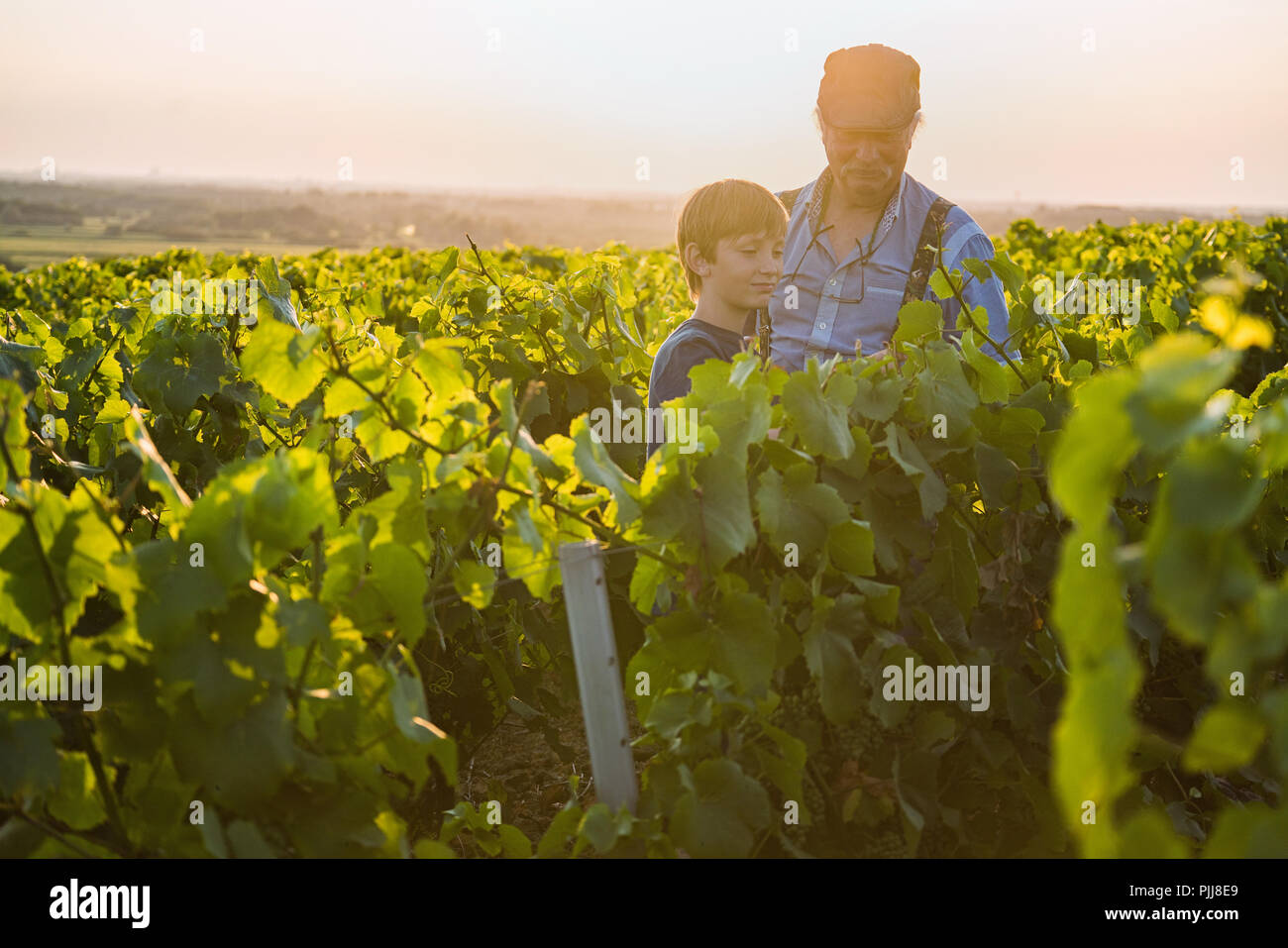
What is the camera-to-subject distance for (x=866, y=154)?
3674 millimetres

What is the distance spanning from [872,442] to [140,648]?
4.79ft

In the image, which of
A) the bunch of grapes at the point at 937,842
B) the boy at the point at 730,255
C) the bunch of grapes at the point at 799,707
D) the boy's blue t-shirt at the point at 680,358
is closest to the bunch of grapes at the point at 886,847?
the bunch of grapes at the point at 937,842

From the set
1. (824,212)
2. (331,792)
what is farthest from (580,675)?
(824,212)

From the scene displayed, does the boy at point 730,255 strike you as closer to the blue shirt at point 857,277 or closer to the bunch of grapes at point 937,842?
the blue shirt at point 857,277

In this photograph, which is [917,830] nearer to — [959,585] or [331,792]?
[959,585]

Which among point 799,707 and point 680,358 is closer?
point 799,707

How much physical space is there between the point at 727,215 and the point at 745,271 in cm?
19

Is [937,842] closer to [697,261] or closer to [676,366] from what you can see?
[676,366]

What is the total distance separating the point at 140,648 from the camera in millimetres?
1622

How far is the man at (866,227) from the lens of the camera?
11.9 ft

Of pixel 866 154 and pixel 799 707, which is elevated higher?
pixel 866 154

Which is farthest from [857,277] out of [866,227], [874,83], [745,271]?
[874,83]

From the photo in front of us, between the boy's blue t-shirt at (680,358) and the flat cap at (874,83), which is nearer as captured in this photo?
the boy's blue t-shirt at (680,358)
